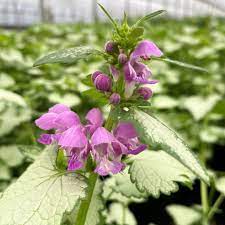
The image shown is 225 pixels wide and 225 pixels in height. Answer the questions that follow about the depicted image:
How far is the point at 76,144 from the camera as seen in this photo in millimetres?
719

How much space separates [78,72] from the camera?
3176 mm

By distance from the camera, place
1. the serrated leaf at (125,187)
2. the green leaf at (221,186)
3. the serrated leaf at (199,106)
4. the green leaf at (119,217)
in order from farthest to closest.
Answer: the serrated leaf at (199,106), the green leaf at (119,217), the green leaf at (221,186), the serrated leaf at (125,187)

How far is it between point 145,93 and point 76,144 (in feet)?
0.49

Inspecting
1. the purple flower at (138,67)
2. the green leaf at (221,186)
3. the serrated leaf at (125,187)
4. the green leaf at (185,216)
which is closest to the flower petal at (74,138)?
the purple flower at (138,67)

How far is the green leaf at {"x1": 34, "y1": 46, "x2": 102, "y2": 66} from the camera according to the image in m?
0.72

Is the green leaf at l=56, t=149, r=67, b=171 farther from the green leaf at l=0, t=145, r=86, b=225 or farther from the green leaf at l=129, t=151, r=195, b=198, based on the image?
the green leaf at l=129, t=151, r=195, b=198

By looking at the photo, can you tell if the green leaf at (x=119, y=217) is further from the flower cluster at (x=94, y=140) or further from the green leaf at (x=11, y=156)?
the flower cluster at (x=94, y=140)

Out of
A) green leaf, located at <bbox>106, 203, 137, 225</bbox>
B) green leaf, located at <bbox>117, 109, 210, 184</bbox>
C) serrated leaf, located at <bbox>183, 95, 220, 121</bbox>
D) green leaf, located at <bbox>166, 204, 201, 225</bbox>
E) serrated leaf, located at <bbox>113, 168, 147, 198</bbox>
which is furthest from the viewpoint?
serrated leaf, located at <bbox>183, 95, 220, 121</bbox>

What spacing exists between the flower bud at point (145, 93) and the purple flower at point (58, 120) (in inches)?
4.5

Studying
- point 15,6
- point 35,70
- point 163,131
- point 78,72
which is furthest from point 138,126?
point 15,6

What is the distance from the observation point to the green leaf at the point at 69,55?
72 centimetres

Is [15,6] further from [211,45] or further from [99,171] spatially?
[99,171]

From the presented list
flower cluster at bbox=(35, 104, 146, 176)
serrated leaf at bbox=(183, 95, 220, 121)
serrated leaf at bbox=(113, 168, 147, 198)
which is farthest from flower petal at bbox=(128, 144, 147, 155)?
serrated leaf at bbox=(183, 95, 220, 121)

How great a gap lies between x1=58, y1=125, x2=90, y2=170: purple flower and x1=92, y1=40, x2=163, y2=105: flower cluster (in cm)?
7
